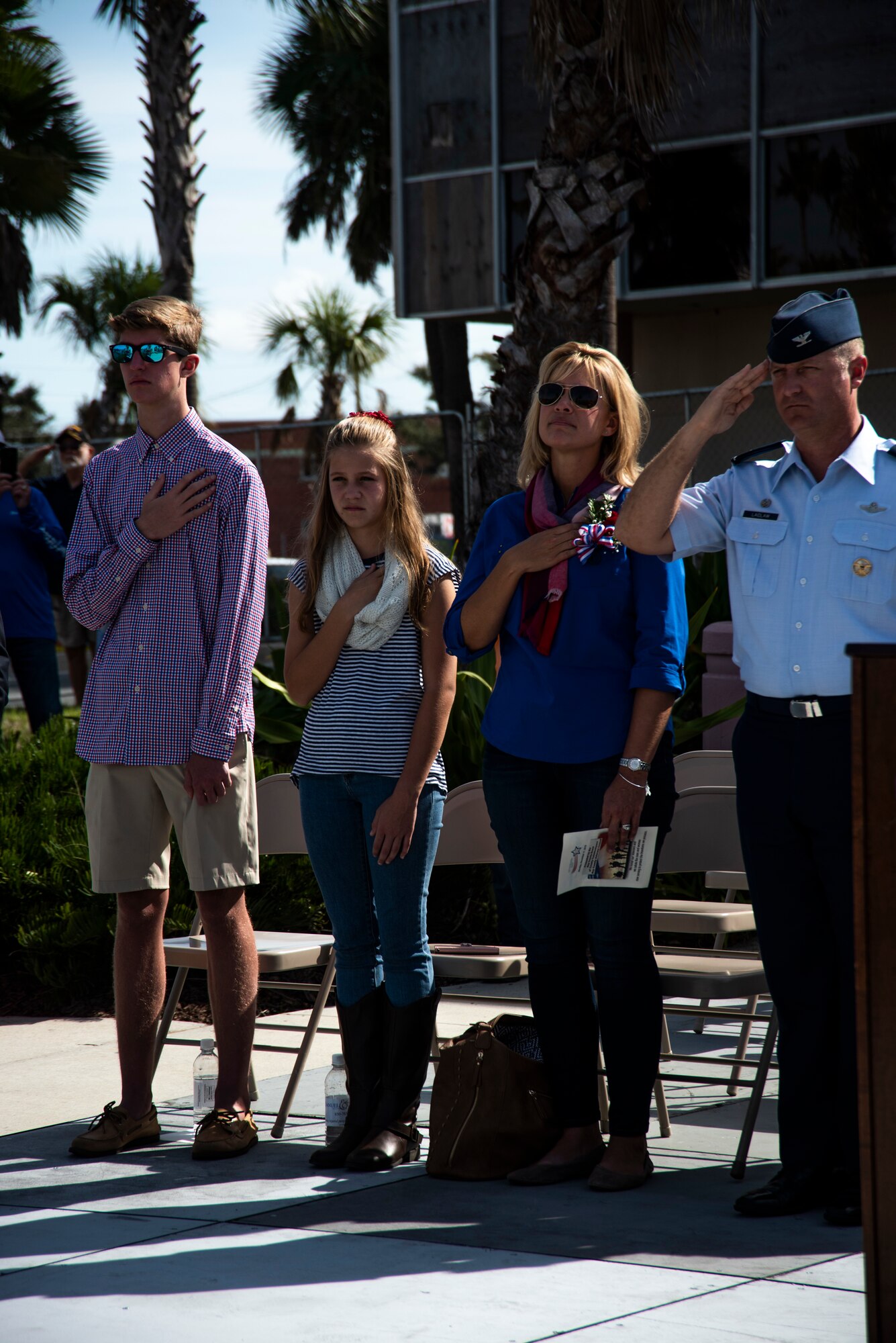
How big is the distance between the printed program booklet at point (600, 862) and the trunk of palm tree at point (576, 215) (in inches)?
184

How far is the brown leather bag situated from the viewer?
13.6ft

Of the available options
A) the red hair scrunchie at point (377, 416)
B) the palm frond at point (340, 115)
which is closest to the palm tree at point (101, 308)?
the palm frond at point (340, 115)

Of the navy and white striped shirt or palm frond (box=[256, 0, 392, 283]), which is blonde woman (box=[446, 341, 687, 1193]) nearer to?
the navy and white striped shirt

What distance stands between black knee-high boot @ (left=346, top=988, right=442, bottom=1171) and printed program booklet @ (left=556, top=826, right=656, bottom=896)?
648 millimetres

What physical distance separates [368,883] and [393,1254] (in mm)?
1122

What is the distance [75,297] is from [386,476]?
3388 centimetres

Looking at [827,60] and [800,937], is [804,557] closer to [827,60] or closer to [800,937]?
[800,937]

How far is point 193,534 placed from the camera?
177 inches

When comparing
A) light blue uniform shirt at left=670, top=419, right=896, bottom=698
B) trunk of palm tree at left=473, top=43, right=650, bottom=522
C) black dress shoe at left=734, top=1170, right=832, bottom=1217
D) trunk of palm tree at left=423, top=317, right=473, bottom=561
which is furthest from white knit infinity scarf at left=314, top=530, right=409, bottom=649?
trunk of palm tree at left=423, top=317, right=473, bottom=561

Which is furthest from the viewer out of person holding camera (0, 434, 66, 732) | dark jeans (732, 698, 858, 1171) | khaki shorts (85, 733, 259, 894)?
person holding camera (0, 434, 66, 732)

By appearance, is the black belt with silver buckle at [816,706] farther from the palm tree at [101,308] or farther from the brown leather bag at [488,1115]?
the palm tree at [101,308]

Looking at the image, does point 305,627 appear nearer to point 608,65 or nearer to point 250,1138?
point 250,1138

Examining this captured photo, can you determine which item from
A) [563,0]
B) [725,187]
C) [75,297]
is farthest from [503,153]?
[75,297]

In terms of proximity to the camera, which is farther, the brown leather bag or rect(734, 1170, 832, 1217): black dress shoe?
the brown leather bag
